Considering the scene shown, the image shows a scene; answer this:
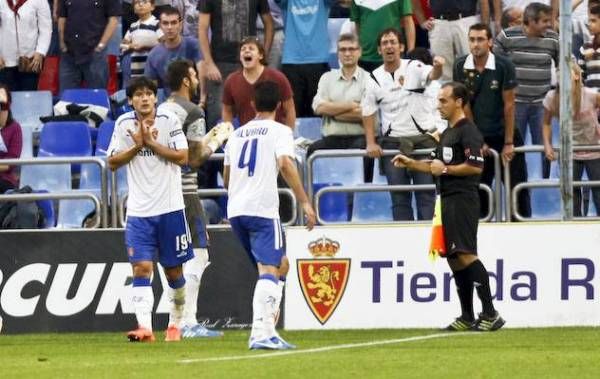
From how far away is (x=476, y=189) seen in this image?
14.6m

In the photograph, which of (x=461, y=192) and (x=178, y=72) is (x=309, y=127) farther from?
(x=461, y=192)

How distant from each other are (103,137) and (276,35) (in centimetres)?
239

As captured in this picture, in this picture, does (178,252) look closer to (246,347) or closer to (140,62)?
(246,347)

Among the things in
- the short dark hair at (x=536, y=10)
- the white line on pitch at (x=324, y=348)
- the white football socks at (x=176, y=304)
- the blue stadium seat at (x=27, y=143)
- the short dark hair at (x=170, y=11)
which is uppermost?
the short dark hair at (x=170, y=11)

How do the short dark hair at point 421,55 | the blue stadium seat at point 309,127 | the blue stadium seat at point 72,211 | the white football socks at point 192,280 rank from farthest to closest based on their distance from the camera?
the blue stadium seat at point 309,127, the blue stadium seat at point 72,211, the short dark hair at point 421,55, the white football socks at point 192,280

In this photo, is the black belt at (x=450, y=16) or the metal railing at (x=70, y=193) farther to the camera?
the black belt at (x=450, y=16)

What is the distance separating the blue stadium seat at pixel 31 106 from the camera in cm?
1986

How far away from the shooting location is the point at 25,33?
20.2 meters

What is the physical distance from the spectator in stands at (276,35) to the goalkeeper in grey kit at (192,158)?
176 inches

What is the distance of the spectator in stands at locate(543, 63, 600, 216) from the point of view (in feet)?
54.8

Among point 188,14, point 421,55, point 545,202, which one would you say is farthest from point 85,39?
point 545,202

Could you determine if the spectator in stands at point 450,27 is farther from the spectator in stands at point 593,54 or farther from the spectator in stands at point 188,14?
the spectator in stands at point 188,14

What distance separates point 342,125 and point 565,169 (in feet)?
10.0

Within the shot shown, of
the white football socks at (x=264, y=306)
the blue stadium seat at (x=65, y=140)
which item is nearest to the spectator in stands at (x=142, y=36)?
the blue stadium seat at (x=65, y=140)
